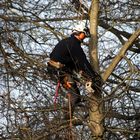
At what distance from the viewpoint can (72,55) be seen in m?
7.38

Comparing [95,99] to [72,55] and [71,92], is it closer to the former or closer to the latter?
[71,92]

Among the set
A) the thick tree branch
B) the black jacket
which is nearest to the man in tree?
the black jacket

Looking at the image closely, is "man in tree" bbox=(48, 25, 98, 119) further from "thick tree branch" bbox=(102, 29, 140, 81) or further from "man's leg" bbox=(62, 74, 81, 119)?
"thick tree branch" bbox=(102, 29, 140, 81)

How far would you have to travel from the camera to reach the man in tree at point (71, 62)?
7343 millimetres

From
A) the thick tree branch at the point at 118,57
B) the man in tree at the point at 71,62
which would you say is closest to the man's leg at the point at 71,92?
the man in tree at the point at 71,62

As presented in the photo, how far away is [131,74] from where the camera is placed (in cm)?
743

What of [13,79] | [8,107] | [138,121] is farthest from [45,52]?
[138,121]

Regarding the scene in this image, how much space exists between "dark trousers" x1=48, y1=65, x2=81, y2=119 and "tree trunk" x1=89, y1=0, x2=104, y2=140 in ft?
0.84

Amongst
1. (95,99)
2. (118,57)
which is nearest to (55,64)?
(95,99)

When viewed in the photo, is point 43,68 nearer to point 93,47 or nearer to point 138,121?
point 93,47

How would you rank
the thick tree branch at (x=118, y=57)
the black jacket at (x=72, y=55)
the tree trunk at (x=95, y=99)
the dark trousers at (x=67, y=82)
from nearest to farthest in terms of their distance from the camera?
1. the dark trousers at (x=67, y=82)
2. the black jacket at (x=72, y=55)
3. the tree trunk at (x=95, y=99)
4. the thick tree branch at (x=118, y=57)

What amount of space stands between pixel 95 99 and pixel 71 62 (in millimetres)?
700

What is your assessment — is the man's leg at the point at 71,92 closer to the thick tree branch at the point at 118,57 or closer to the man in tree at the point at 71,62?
the man in tree at the point at 71,62

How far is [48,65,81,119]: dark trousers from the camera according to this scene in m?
7.18
